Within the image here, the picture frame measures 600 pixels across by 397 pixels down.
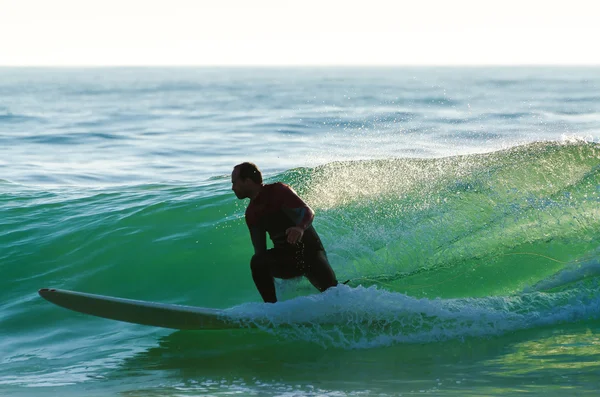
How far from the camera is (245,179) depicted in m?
5.90

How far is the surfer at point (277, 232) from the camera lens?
232 inches

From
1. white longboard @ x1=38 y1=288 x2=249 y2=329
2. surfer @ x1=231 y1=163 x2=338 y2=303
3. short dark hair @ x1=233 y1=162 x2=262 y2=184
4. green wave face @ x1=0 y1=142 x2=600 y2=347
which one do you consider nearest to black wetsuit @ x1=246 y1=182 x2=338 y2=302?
surfer @ x1=231 y1=163 x2=338 y2=303

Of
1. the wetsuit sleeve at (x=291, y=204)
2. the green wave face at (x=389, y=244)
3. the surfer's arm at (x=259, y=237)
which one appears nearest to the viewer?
the wetsuit sleeve at (x=291, y=204)

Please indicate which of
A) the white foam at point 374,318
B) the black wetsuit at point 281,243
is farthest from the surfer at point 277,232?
the white foam at point 374,318

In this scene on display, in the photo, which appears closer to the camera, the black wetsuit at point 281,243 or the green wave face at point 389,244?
the black wetsuit at point 281,243

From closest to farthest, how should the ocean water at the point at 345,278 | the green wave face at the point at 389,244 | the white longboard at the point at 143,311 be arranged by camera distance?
the ocean water at the point at 345,278, the white longboard at the point at 143,311, the green wave face at the point at 389,244

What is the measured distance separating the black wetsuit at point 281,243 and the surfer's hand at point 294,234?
64 mm

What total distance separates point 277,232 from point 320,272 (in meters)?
0.48

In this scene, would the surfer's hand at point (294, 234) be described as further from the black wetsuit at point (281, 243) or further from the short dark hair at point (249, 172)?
the short dark hair at point (249, 172)

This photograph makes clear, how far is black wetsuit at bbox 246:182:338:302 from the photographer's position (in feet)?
19.6

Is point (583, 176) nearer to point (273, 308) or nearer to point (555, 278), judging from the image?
point (555, 278)

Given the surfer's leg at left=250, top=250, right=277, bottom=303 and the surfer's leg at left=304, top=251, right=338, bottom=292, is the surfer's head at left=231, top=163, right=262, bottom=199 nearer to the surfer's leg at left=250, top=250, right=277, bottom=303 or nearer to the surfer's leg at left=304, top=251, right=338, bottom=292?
the surfer's leg at left=250, top=250, right=277, bottom=303

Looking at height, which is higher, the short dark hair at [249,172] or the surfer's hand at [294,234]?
the short dark hair at [249,172]

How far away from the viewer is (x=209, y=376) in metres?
5.91
